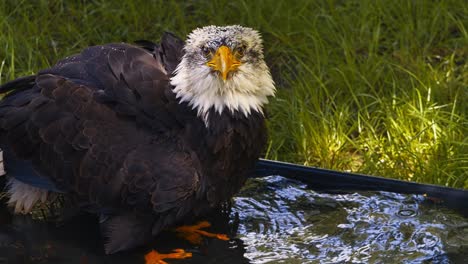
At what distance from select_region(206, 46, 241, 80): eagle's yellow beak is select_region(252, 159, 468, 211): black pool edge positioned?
2.60 feet

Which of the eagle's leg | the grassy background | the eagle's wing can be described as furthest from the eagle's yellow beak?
the grassy background

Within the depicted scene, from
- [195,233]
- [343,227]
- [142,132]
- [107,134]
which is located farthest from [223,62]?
[343,227]

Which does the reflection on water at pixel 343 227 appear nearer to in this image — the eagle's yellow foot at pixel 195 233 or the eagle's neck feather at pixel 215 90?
the eagle's yellow foot at pixel 195 233

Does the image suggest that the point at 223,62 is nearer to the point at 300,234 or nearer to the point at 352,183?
the point at 300,234

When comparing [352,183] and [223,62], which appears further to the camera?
[352,183]

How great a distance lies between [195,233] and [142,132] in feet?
1.81

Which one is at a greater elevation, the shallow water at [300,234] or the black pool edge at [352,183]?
the black pool edge at [352,183]

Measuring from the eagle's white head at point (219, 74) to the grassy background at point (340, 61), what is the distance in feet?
3.96

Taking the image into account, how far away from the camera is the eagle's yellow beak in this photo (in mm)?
4227

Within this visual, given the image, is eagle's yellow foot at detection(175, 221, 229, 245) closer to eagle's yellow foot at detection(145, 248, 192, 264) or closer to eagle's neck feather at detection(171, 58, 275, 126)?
eagle's yellow foot at detection(145, 248, 192, 264)

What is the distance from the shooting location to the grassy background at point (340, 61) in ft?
17.5

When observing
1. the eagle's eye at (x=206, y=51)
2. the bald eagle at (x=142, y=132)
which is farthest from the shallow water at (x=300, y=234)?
the eagle's eye at (x=206, y=51)

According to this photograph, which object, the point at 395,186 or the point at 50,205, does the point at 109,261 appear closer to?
the point at 50,205

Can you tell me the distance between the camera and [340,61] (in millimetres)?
6059
